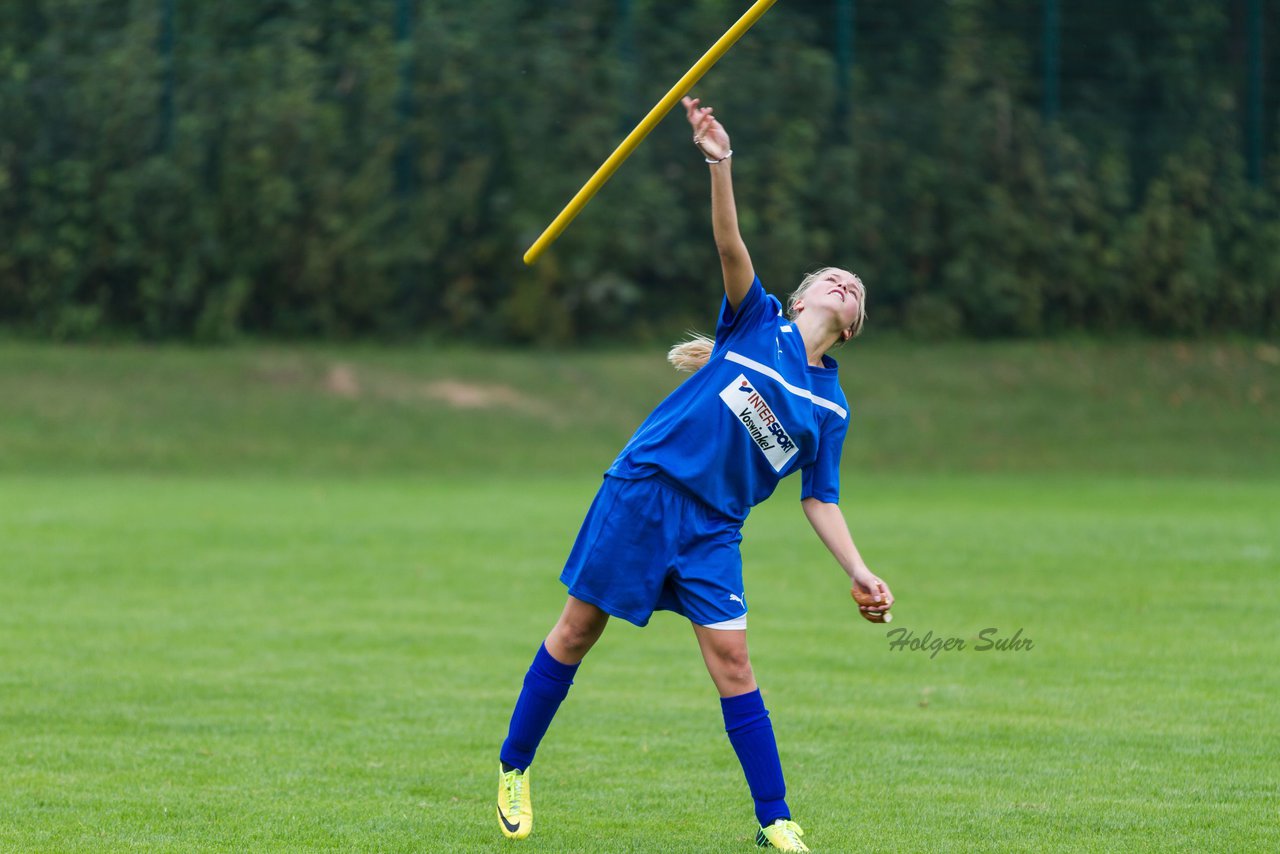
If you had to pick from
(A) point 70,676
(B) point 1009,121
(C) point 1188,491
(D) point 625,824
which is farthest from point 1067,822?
(B) point 1009,121

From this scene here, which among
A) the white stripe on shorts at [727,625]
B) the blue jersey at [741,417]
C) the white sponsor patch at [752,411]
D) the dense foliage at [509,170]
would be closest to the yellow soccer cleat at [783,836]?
the white stripe on shorts at [727,625]

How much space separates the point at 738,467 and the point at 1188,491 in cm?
1557

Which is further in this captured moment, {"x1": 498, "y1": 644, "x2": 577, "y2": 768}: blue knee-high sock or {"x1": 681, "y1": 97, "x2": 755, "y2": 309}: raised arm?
{"x1": 498, "y1": 644, "x2": 577, "y2": 768}: blue knee-high sock

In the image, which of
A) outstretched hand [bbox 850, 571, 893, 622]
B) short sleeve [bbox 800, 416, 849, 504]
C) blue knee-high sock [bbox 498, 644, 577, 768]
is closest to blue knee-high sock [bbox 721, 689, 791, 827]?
outstretched hand [bbox 850, 571, 893, 622]

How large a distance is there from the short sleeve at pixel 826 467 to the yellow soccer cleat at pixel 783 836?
3.47ft

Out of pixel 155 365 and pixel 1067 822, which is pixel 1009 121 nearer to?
pixel 155 365

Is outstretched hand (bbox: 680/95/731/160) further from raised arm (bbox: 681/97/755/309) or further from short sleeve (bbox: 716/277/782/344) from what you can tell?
short sleeve (bbox: 716/277/782/344)

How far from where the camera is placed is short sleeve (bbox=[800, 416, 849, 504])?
5.57m

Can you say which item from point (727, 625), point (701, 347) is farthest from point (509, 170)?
point (727, 625)

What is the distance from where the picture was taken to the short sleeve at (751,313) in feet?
17.8

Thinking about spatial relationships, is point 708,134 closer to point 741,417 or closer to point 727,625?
point 741,417

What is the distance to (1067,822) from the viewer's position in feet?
18.5

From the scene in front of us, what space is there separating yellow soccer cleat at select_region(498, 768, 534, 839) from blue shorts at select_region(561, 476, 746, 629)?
67 centimetres

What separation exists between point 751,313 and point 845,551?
830 millimetres
